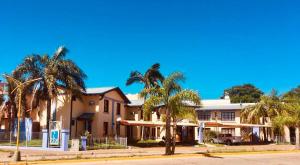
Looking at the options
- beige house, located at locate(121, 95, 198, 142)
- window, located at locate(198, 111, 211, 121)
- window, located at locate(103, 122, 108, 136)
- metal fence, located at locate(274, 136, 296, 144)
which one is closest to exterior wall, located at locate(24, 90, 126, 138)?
window, located at locate(103, 122, 108, 136)

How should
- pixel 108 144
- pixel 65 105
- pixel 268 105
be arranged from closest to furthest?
pixel 108 144, pixel 65 105, pixel 268 105

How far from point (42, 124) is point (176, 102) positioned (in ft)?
69.2

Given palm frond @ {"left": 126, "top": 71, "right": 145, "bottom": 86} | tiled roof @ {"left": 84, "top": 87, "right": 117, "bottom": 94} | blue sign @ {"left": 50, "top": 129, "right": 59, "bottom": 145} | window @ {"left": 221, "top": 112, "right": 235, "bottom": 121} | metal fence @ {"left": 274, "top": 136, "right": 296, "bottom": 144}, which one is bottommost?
metal fence @ {"left": 274, "top": 136, "right": 296, "bottom": 144}

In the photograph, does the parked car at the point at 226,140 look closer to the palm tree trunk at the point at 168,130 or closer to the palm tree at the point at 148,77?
the palm tree at the point at 148,77

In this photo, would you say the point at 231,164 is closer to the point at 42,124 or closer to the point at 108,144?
the point at 108,144

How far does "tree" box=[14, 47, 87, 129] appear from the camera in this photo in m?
36.6

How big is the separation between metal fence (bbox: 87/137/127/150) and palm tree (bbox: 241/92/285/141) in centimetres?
2296

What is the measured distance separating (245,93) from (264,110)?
4566 cm

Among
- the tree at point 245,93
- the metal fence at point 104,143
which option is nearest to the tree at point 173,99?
the metal fence at point 104,143

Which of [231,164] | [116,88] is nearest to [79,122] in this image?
[116,88]

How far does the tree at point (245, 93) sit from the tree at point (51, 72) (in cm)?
6059

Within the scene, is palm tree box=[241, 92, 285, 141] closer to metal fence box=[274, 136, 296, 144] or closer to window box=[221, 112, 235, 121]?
metal fence box=[274, 136, 296, 144]

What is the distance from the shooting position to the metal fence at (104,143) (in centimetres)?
Answer: 3204

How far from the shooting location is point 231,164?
21.8 m
